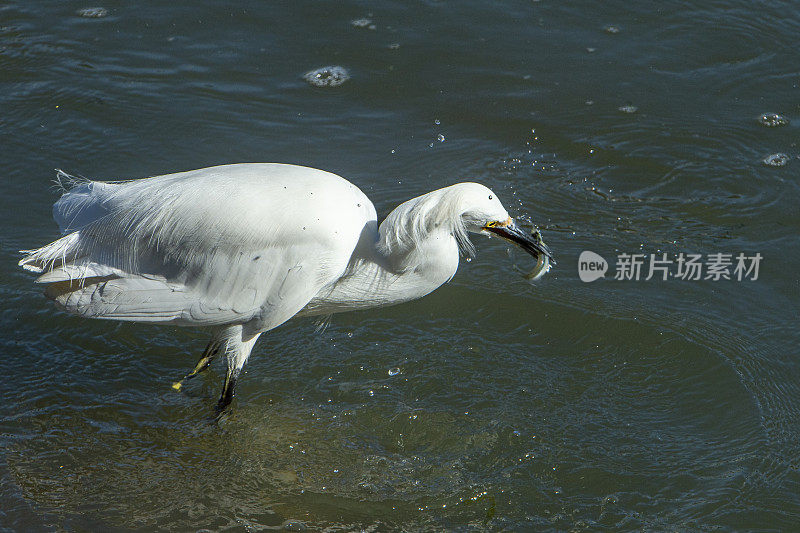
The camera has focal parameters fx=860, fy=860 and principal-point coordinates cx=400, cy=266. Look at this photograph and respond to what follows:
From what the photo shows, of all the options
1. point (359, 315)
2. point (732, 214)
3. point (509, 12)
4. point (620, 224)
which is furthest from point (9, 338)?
point (509, 12)

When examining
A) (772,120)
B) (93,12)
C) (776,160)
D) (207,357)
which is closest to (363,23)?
(93,12)

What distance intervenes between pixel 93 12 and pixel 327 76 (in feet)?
8.34

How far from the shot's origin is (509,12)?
26.8 ft

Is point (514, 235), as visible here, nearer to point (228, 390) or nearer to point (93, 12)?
point (228, 390)

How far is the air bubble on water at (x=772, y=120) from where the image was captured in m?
6.79

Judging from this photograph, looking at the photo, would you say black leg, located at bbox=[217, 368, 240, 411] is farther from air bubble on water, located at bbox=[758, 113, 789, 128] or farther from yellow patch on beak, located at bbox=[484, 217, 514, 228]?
air bubble on water, located at bbox=[758, 113, 789, 128]

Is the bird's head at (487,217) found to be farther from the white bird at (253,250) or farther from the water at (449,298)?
the water at (449,298)

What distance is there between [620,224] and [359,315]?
1.97m

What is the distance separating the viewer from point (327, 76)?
24.6ft

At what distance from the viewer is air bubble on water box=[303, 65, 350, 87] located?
24.4 feet

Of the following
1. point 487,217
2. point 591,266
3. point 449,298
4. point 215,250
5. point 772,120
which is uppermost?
point 487,217

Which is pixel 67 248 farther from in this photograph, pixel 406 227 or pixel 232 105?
pixel 232 105

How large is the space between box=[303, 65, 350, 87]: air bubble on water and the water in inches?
4.2

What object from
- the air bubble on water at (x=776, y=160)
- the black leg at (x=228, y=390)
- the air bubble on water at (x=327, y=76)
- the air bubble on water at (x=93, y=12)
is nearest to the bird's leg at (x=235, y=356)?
the black leg at (x=228, y=390)
